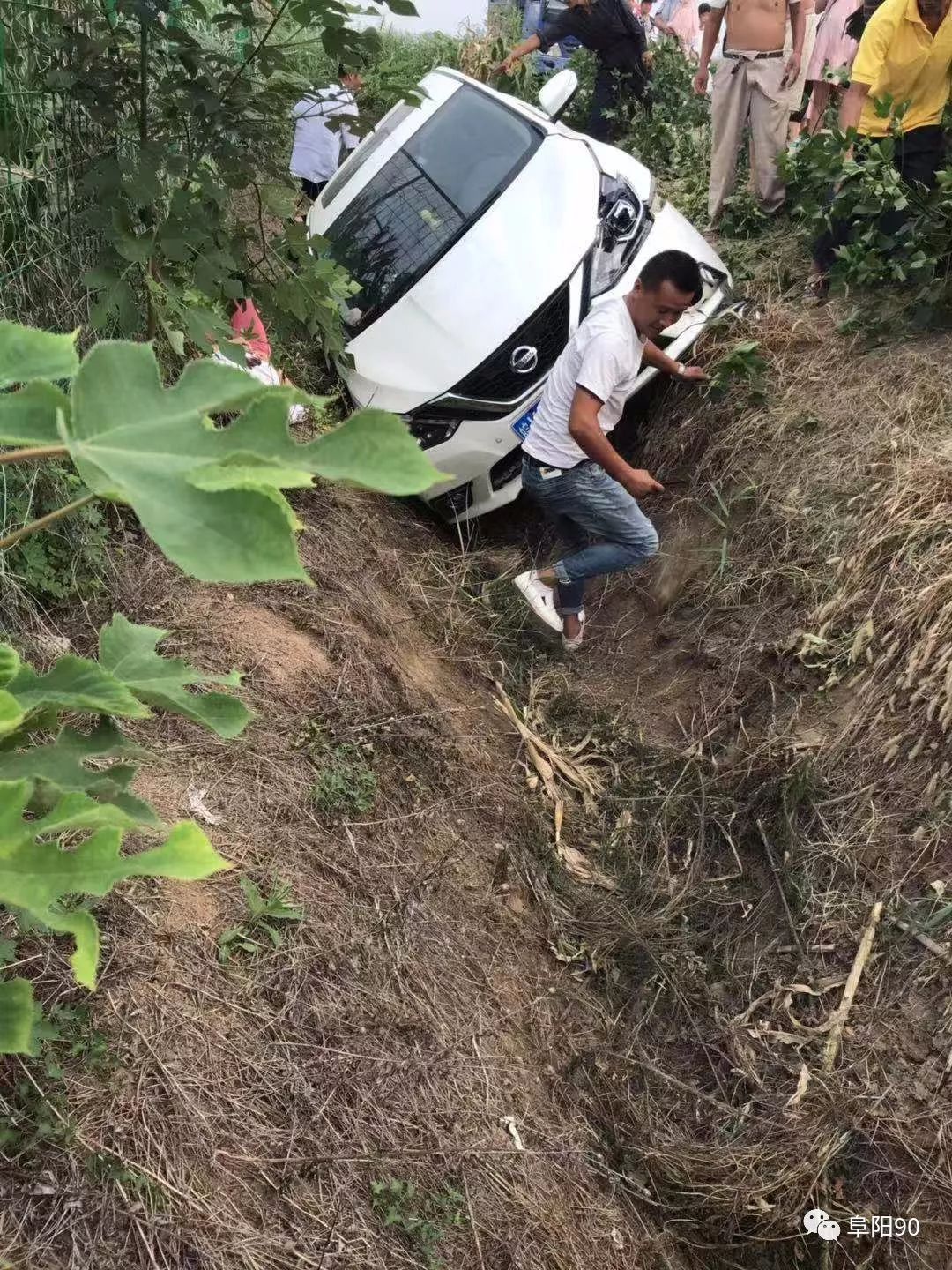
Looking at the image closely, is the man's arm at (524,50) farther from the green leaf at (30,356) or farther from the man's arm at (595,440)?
the green leaf at (30,356)

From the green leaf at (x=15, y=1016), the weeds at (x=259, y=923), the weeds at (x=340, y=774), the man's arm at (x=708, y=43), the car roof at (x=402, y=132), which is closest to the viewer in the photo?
the green leaf at (x=15, y=1016)

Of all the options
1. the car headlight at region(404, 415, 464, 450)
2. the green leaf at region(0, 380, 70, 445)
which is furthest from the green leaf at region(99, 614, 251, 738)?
the car headlight at region(404, 415, 464, 450)

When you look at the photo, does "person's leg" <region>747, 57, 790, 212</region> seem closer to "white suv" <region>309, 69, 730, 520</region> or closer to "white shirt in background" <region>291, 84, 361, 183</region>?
"white suv" <region>309, 69, 730, 520</region>

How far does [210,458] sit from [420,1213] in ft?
6.90

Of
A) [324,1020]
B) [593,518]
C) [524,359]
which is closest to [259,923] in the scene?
[324,1020]

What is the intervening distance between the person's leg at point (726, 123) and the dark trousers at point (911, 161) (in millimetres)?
1369

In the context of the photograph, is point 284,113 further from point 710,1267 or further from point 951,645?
point 710,1267

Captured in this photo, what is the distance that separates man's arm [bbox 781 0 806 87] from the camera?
5.76m

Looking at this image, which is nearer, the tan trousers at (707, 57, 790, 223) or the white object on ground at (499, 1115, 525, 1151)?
the white object on ground at (499, 1115, 525, 1151)

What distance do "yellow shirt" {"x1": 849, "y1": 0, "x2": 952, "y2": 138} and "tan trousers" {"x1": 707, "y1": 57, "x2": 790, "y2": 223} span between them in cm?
100

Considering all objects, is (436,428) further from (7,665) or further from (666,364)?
(7,665)

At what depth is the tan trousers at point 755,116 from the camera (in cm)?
573

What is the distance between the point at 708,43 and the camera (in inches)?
255

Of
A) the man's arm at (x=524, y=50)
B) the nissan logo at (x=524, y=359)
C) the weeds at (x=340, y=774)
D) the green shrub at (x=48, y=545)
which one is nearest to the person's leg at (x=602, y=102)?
the man's arm at (x=524, y=50)
